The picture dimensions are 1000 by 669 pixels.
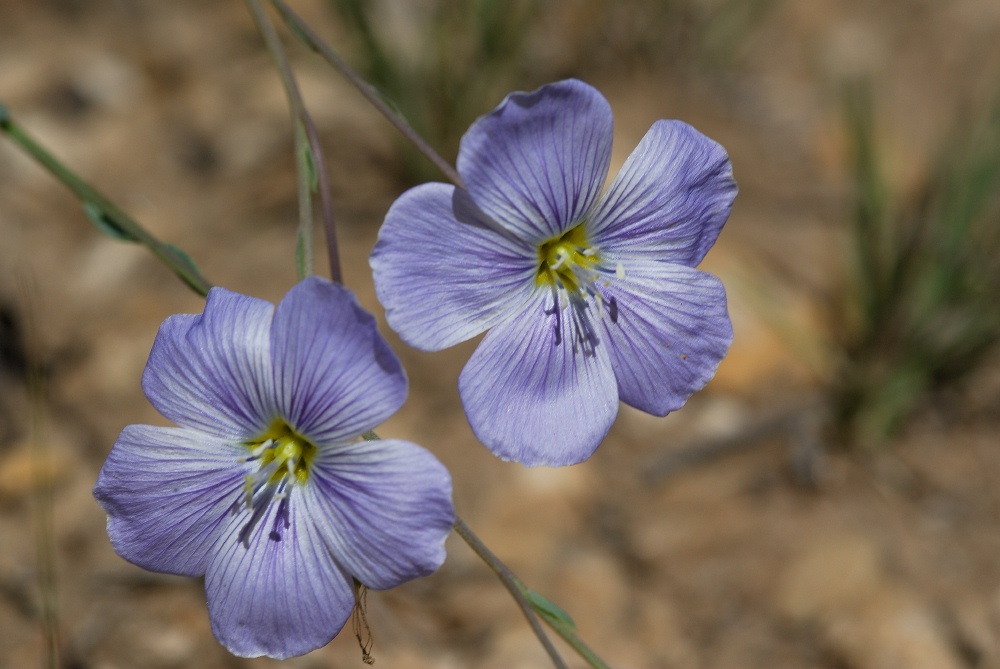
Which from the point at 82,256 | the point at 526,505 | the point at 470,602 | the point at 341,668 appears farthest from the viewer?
the point at 82,256

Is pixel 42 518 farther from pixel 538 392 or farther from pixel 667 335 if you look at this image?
pixel 667 335

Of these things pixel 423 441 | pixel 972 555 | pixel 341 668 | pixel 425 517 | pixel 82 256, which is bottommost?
pixel 972 555

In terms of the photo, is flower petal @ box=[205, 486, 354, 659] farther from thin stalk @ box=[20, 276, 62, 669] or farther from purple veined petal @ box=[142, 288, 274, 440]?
thin stalk @ box=[20, 276, 62, 669]

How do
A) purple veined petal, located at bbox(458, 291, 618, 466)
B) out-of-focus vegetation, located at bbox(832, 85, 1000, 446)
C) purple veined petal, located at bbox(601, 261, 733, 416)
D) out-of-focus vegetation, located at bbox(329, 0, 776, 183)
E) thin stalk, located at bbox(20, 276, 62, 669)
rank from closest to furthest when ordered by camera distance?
1. purple veined petal, located at bbox(458, 291, 618, 466)
2. purple veined petal, located at bbox(601, 261, 733, 416)
3. thin stalk, located at bbox(20, 276, 62, 669)
4. out-of-focus vegetation, located at bbox(832, 85, 1000, 446)
5. out-of-focus vegetation, located at bbox(329, 0, 776, 183)

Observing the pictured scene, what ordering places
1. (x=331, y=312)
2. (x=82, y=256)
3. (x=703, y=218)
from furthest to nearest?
(x=82, y=256) → (x=703, y=218) → (x=331, y=312)

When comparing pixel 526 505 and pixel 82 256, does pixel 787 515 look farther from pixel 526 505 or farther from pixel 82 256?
pixel 82 256

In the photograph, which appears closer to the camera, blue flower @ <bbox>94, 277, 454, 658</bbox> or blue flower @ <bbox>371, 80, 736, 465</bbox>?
blue flower @ <bbox>94, 277, 454, 658</bbox>

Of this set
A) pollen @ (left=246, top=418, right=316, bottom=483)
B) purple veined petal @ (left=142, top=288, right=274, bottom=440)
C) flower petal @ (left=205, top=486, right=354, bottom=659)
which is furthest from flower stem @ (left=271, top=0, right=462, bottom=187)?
flower petal @ (left=205, top=486, right=354, bottom=659)

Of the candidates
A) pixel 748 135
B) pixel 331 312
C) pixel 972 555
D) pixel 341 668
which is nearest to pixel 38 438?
pixel 341 668
